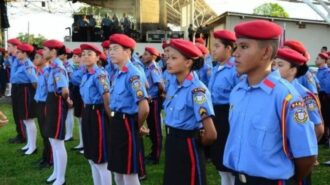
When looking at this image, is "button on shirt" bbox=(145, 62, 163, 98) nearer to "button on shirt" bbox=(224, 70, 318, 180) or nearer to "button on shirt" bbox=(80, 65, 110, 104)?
"button on shirt" bbox=(80, 65, 110, 104)

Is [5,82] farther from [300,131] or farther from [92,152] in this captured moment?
[300,131]

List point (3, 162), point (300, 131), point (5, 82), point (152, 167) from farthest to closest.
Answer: point (5, 82)
point (3, 162)
point (152, 167)
point (300, 131)

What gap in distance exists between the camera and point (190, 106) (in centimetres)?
333

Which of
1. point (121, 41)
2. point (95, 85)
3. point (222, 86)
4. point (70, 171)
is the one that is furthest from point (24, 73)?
point (222, 86)

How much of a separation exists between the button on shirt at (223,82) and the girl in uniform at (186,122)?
3.50ft

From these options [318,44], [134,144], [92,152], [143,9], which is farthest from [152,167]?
[318,44]

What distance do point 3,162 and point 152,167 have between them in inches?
99.6

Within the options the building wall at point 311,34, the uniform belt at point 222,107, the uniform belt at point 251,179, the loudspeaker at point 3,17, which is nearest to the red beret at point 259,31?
the uniform belt at point 251,179

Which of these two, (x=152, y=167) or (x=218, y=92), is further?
(x=152, y=167)

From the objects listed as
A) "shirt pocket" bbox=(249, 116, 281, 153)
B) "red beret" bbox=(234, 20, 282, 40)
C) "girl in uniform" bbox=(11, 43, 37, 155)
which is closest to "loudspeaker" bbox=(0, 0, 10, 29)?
"girl in uniform" bbox=(11, 43, 37, 155)

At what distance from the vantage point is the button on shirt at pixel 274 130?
223cm

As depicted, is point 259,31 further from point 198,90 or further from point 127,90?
point 127,90

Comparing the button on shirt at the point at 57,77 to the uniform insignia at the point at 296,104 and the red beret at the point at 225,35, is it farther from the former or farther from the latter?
the uniform insignia at the point at 296,104

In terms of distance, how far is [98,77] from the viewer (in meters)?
4.60
